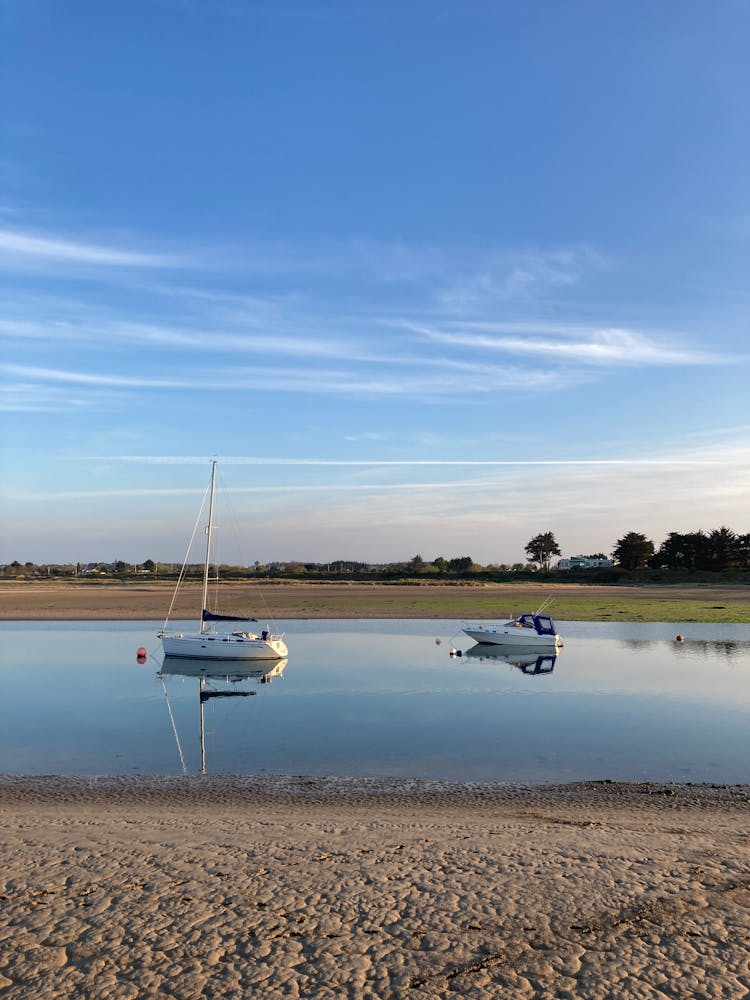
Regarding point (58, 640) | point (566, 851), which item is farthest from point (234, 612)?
point (566, 851)

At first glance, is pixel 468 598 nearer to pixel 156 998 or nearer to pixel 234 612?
pixel 234 612

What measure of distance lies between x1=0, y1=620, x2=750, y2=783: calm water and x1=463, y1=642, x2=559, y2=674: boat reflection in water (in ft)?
0.92

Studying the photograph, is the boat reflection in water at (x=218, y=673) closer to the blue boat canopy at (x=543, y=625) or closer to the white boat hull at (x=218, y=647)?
the white boat hull at (x=218, y=647)

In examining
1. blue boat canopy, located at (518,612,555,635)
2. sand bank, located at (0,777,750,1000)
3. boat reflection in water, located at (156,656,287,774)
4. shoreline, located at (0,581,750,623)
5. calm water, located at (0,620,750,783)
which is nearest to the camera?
sand bank, located at (0,777,750,1000)

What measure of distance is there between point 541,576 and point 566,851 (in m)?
120

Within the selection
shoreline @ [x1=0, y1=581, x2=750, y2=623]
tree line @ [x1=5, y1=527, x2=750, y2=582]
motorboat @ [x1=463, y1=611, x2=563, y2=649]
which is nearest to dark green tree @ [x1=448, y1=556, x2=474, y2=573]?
tree line @ [x1=5, y1=527, x2=750, y2=582]

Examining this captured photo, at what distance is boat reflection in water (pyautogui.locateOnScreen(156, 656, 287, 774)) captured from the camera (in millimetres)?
27922

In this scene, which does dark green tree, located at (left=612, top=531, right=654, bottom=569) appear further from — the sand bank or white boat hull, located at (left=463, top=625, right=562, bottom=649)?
the sand bank

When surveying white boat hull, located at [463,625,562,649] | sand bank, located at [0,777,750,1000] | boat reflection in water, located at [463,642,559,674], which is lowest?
boat reflection in water, located at [463,642,559,674]

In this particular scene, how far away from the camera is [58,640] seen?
4375cm

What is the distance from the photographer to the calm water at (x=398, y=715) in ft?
57.8

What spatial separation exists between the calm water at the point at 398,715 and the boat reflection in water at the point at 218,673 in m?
0.26

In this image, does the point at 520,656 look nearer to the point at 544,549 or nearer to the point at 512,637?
the point at 512,637

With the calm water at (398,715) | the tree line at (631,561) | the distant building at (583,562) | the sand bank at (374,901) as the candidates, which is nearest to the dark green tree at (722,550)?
the tree line at (631,561)
